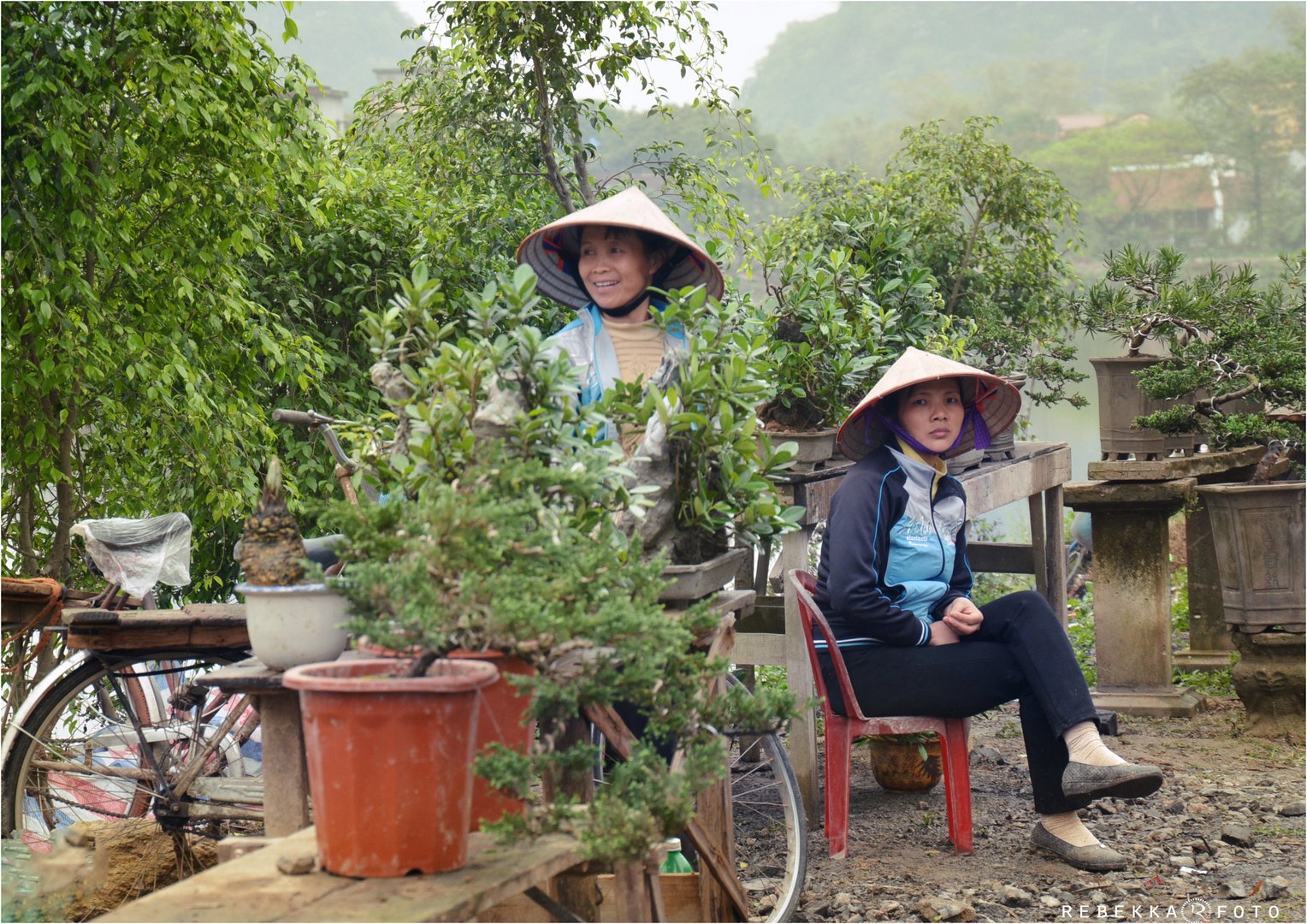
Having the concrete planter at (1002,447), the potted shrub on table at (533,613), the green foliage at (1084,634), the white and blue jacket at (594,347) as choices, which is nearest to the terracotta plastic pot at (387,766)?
the potted shrub on table at (533,613)

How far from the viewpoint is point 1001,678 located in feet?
9.38

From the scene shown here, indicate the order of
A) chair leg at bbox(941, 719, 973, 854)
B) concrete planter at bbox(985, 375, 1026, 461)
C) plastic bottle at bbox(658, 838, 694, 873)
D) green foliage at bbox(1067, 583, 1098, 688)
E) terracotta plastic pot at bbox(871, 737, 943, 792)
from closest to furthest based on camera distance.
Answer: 1. plastic bottle at bbox(658, 838, 694, 873)
2. chair leg at bbox(941, 719, 973, 854)
3. terracotta plastic pot at bbox(871, 737, 943, 792)
4. concrete planter at bbox(985, 375, 1026, 461)
5. green foliage at bbox(1067, 583, 1098, 688)

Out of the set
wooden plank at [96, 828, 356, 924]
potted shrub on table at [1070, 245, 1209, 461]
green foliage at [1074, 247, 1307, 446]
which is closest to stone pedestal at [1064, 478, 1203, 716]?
potted shrub on table at [1070, 245, 1209, 461]

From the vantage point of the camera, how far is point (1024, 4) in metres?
79.5

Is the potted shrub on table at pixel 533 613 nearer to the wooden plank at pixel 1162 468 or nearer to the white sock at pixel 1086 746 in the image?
the white sock at pixel 1086 746

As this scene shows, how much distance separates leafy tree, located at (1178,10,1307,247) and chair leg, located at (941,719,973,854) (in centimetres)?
4607

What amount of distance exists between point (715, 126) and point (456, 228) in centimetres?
138

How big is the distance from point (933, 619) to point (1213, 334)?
212 cm

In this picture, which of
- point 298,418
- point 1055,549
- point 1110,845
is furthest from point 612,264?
point 1055,549

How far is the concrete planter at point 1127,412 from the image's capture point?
474 cm

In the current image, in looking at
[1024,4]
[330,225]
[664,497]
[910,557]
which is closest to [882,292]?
[910,557]

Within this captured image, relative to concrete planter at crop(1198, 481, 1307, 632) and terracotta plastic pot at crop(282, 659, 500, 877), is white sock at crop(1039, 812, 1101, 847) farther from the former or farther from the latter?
terracotta plastic pot at crop(282, 659, 500, 877)

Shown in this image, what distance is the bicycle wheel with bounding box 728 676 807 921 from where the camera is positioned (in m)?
2.61

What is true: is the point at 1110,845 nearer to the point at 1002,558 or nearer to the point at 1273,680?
the point at 1273,680
